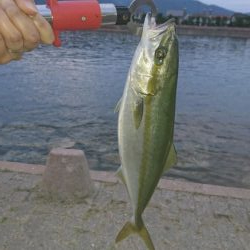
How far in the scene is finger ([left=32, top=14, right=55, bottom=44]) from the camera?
2086 mm

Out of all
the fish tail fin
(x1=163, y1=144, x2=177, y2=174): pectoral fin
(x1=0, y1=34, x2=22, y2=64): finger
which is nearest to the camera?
(x1=0, y1=34, x2=22, y2=64): finger

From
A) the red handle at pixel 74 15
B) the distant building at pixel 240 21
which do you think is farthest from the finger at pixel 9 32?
the distant building at pixel 240 21

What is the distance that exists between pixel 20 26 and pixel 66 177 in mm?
4306

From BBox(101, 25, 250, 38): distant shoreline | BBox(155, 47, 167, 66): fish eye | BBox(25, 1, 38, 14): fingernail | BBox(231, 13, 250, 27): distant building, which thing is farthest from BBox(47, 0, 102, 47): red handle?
BBox(231, 13, 250, 27): distant building

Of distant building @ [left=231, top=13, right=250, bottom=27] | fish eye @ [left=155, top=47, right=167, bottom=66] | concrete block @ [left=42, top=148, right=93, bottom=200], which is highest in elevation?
fish eye @ [left=155, top=47, right=167, bottom=66]

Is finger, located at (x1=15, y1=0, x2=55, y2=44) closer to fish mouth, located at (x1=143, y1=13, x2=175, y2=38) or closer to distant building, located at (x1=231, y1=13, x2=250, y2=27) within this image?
fish mouth, located at (x1=143, y1=13, x2=175, y2=38)

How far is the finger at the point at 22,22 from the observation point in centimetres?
197

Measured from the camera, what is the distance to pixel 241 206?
617 cm

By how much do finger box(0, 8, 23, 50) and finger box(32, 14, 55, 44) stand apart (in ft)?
0.44

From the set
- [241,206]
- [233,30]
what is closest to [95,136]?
[241,206]

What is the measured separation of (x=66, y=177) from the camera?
19.9 ft

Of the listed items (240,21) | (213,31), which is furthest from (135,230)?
(240,21)

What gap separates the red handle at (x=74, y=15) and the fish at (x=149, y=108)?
36 cm

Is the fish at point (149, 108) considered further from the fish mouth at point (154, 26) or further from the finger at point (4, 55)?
the finger at point (4, 55)
